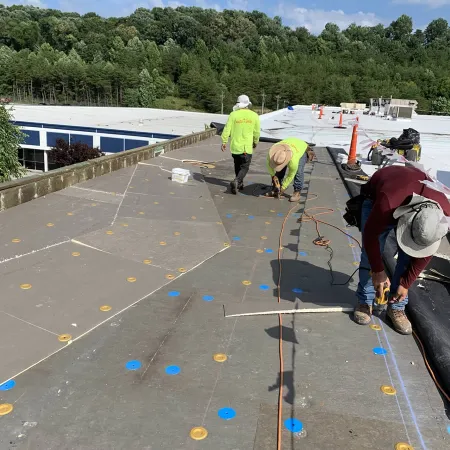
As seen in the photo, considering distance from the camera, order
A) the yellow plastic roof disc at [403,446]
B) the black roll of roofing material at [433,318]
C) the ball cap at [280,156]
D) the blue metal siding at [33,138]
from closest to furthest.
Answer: the yellow plastic roof disc at [403,446] → the black roll of roofing material at [433,318] → the ball cap at [280,156] → the blue metal siding at [33,138]

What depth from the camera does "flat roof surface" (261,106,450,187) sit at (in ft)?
39.4

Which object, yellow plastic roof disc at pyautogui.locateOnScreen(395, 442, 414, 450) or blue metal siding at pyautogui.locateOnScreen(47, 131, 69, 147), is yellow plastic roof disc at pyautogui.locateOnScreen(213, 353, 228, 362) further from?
blue metal siding at pyautogui.locateOnScreen(47, 131, 69, 147)

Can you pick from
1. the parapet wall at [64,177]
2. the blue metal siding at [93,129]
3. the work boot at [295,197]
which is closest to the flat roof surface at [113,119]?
the blue metal siding at [93,129]

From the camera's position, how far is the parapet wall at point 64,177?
4.96m

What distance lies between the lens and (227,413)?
7.12 feet

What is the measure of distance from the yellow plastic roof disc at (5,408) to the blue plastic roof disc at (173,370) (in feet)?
2.61

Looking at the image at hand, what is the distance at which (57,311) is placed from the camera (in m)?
2.95

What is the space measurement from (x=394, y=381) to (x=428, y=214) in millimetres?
971

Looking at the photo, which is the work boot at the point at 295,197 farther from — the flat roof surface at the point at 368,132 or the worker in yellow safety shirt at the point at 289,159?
the flat roof surface at the point at 368,132

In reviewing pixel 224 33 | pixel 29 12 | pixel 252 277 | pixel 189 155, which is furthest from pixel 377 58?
pixel 252 277

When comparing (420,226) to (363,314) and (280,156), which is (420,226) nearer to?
(363,314)

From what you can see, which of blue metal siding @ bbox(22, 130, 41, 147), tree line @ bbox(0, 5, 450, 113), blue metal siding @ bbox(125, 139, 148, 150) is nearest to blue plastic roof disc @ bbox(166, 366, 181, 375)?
blue metal siding @ bbox(125, 139, 148, 150)

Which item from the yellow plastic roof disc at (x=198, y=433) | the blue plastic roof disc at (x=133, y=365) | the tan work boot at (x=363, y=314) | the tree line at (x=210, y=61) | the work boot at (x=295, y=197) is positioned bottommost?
the yellow plastic roof disc at (x=198, y=433)

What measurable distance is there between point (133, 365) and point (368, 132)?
52.7ft
